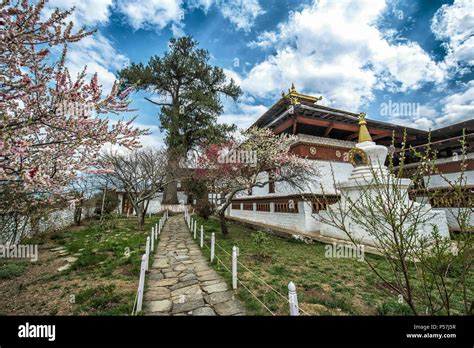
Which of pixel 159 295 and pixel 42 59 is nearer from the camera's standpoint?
pixel 42 59

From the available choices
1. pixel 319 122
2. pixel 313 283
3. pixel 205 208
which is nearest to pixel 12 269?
pixel 313 283

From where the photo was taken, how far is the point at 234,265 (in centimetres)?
439

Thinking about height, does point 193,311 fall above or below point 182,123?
below

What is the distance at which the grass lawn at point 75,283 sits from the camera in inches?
143

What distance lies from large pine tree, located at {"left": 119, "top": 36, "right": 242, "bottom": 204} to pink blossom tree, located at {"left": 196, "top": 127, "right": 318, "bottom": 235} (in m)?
8.58

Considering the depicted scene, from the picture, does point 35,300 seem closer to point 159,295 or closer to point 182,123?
point 159,295

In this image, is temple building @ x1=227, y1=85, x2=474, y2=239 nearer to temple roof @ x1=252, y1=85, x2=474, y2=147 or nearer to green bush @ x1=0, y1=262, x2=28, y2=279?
temple roof @ x1=252, y1=85, x2=474, y2=147

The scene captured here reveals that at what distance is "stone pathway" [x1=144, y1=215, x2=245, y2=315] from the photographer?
11.6ft

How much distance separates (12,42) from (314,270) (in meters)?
7.55

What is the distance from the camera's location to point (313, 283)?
15.5ft

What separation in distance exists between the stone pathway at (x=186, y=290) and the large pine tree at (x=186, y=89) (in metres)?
15.7

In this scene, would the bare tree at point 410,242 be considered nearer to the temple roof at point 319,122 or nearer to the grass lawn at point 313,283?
the grass lawn at point 313,283
